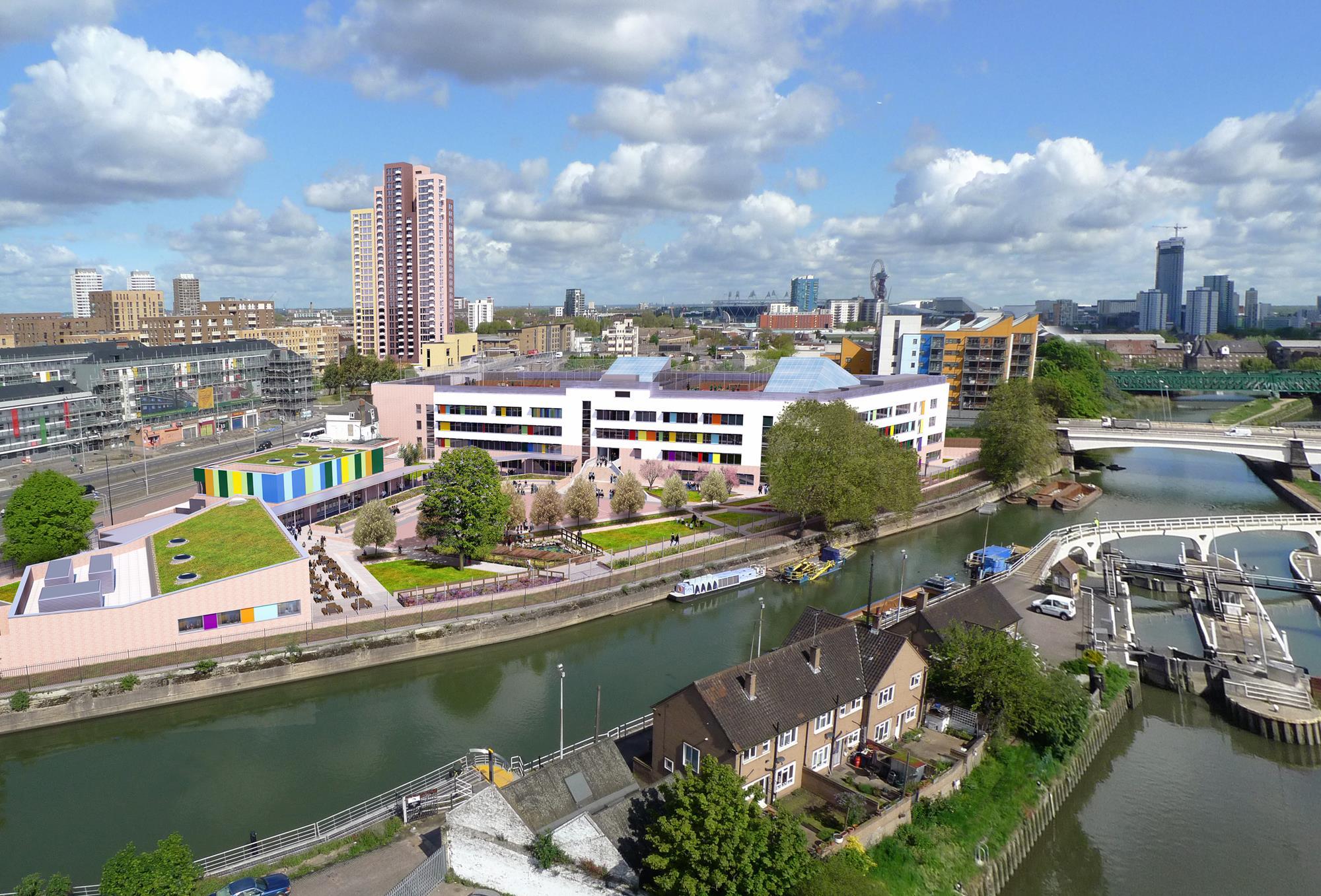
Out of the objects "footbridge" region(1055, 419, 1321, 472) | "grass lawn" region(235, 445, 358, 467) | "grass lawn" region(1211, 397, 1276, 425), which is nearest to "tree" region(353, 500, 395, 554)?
"grass lawn" region(235, 445, 358, 467)

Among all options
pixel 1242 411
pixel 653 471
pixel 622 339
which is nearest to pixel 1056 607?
pixel 653 471

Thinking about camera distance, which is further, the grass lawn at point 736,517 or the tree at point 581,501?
the grass lawn at point 736,517

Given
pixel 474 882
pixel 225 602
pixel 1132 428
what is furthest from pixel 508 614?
pixel 1132 428

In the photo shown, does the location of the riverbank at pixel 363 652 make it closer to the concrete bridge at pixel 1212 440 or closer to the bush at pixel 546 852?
the bush at pixel 546 852

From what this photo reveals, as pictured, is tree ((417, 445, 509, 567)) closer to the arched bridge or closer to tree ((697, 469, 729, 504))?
tree ((697, 469, 729, 504))

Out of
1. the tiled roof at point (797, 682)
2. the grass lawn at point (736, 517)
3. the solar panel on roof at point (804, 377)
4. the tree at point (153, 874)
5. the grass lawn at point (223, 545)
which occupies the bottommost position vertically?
the grass lawn at point (736, 517)

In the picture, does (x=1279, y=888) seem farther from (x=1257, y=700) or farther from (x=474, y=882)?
(x=474, y=882)

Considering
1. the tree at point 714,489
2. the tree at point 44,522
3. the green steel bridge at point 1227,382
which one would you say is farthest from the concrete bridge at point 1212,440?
the tree at point 44,522
